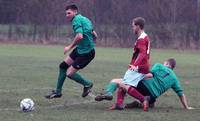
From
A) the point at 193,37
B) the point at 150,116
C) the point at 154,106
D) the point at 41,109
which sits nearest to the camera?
the point at 150,116

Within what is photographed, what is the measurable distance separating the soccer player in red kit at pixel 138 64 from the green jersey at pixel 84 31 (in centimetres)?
96

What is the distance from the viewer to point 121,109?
36.1ft

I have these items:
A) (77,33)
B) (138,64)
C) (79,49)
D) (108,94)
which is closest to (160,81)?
(138,64)

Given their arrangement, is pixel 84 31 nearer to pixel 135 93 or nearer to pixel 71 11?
pixel 71 11

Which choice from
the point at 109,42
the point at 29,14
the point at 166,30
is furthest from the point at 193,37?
the point at 29,14

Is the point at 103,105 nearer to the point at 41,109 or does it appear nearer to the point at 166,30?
the point at 41,109

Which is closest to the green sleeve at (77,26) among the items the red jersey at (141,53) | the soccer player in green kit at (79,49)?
the soccer player in green kit at (79,49)

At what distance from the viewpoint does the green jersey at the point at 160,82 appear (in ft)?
37.3

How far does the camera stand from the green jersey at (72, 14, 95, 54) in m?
11.4

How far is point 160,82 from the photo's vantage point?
11.5 meters

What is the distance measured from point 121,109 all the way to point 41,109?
55.3 inches

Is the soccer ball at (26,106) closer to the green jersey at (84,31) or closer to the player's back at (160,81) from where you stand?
the green jersey at (84,31)

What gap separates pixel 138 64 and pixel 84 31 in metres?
1.33

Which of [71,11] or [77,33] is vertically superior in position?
[71,11]
